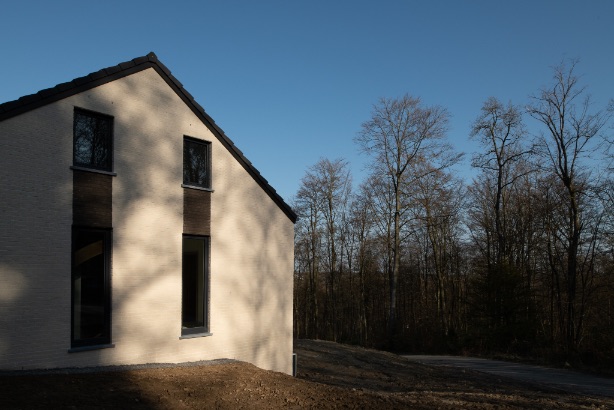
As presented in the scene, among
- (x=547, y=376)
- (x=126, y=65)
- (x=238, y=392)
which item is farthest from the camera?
(x=547, y=376)

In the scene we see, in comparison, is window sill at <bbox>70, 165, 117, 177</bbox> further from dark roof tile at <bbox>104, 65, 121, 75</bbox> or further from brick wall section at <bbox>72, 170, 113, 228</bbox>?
dark roof tile at <bbox>104, 65, 121, 75</bbox>

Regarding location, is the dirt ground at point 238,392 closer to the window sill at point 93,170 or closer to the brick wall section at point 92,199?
the brick wall section at point 92,199

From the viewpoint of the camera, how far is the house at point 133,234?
859 centimetres

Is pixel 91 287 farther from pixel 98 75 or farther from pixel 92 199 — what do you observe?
pixel 98 75

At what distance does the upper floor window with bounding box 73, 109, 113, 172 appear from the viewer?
9.66 m

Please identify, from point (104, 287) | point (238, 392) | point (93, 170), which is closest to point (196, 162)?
point (93, 170)

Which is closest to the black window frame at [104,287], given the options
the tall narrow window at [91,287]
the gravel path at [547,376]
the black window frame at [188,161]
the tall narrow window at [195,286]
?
the tall narrow window at [91,287]

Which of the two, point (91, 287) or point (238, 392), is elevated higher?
point (91, 287)

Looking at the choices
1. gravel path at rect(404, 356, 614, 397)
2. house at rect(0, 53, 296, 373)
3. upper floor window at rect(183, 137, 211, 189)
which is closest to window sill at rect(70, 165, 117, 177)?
house at rect(0, 53, 296, 373)

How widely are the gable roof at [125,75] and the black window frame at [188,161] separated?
453 millimetres

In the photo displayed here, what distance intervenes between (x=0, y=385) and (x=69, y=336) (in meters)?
2.23

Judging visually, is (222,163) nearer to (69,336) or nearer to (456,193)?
(69,336)

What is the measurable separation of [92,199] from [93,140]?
1288mm

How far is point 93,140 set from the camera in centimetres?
996
